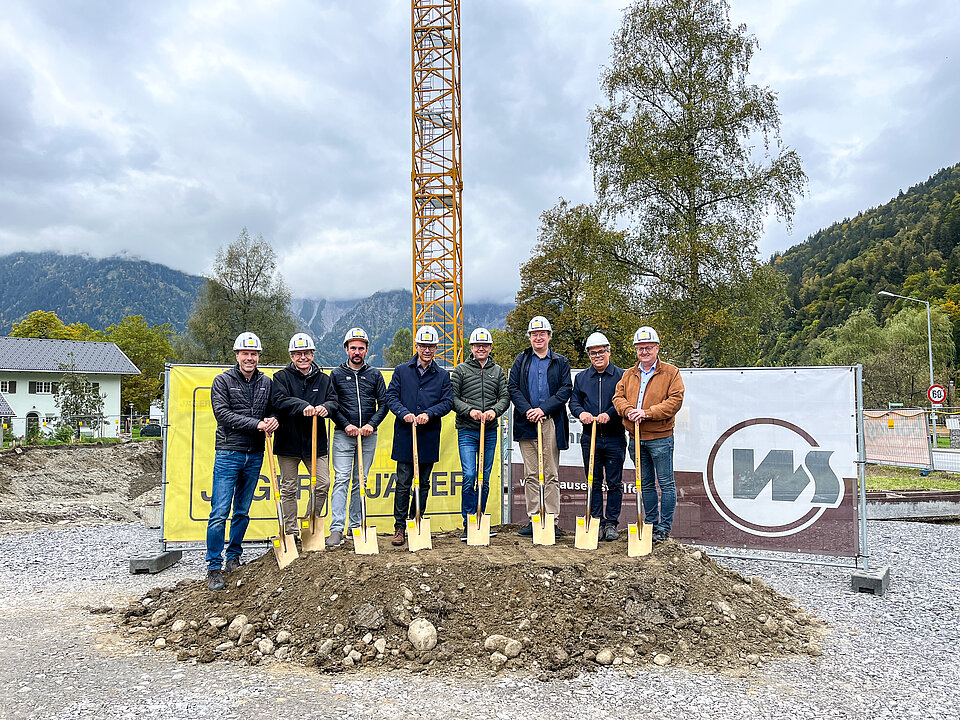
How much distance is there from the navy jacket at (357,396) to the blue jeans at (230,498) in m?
0.94

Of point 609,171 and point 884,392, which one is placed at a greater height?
point 609,171

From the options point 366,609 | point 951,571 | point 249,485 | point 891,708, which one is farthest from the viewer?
point 951,571

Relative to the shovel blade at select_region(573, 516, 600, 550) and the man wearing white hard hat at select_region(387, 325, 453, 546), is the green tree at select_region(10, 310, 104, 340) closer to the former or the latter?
the man wearing white hard hat at select_region(387, 325, 453, 546)

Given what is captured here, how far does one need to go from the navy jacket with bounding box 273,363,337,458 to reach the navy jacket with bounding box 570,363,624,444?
8.28 ft

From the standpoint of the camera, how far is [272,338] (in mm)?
45000

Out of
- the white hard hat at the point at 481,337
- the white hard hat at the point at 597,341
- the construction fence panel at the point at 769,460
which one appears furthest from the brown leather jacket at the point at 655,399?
the white hard hat at the point at 481,337

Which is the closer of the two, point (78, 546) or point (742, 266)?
point (78, 546)

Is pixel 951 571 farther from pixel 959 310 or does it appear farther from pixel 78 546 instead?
pixel 959 310

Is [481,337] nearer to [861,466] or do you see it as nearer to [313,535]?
[313,535]

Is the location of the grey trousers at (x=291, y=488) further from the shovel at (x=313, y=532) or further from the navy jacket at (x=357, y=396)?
the navy jacket at (x=357, y=396)

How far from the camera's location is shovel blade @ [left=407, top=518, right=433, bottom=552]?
6.16 metres

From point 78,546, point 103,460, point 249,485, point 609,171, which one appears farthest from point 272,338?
point 249,485

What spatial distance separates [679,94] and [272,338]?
34563mm


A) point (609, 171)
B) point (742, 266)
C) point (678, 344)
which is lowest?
point (678, 344)
